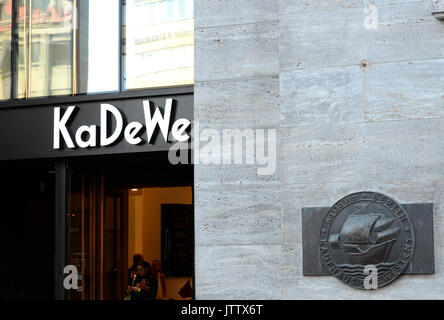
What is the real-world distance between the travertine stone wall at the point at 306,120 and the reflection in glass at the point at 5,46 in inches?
193

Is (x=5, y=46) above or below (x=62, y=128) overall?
above

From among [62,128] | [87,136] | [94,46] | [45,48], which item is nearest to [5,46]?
[45,48]

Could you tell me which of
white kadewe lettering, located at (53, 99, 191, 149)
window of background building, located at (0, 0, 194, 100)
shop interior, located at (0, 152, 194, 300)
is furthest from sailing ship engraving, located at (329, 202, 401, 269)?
window of background building, located at (0, 0, 194, 100)

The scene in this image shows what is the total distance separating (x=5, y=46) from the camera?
49.8 ft

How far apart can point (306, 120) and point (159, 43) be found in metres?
4.06

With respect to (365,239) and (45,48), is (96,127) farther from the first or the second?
(365,239)

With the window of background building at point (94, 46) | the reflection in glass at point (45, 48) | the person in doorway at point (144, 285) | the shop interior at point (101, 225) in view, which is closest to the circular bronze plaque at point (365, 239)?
the shop interior at point (101, 225)

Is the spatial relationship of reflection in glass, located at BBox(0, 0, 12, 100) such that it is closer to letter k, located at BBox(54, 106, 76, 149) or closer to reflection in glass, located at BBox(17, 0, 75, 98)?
reflection in glass, located at BBox(17, 0, 75, 98)

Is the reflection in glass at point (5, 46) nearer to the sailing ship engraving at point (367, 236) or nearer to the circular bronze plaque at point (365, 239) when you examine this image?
the circular bronze plaque at point (365, 239)

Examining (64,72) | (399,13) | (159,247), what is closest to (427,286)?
(399,13)

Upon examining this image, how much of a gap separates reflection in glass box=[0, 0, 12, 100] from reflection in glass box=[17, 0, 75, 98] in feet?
0.68

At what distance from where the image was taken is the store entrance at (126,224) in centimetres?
1491

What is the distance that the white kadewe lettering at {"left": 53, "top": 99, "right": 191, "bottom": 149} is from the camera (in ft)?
43.6

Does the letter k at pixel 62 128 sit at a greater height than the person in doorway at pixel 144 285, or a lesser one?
greater
